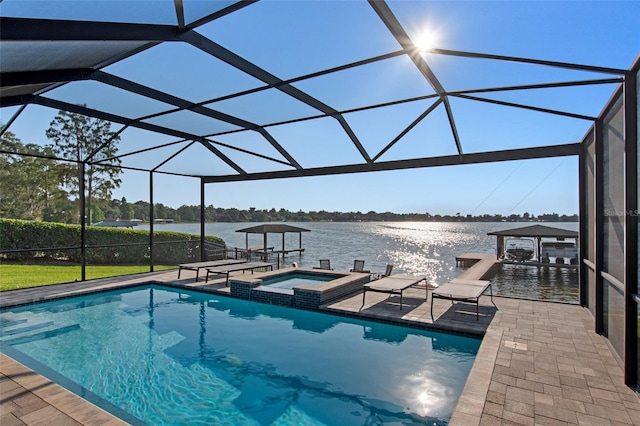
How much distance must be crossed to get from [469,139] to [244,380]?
5.88 m

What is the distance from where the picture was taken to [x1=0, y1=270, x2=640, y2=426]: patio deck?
309cm

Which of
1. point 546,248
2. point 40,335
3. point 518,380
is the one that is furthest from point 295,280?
point 546,248

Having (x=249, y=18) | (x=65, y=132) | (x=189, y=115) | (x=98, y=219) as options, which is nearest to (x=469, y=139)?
(x=249, y=18)

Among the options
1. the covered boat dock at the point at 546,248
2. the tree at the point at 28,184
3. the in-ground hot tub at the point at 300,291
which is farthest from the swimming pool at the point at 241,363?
the tree at the point at 28,184

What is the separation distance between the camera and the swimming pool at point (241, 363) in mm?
3848

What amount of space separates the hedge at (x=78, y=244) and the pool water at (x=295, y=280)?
436 centimetres

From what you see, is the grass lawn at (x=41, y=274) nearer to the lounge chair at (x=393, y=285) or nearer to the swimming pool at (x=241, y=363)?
the swimming pool at (x=241, y=363)

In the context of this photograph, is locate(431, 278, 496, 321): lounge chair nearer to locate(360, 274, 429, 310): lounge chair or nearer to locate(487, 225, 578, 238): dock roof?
locate(360, 274, 429, 310): lounge chair

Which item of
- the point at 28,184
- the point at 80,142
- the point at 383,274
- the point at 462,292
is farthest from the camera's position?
the point at 28,184

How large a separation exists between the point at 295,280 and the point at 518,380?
787 cm

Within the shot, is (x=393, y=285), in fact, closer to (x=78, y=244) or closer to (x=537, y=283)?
(x=537, y=283)

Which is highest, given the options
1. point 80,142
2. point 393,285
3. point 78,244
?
point 80,142

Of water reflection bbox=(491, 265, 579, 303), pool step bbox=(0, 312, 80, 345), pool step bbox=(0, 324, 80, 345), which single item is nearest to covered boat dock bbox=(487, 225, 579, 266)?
water reflection bbox=(491, 265, 579, 303)

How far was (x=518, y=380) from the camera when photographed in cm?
378
